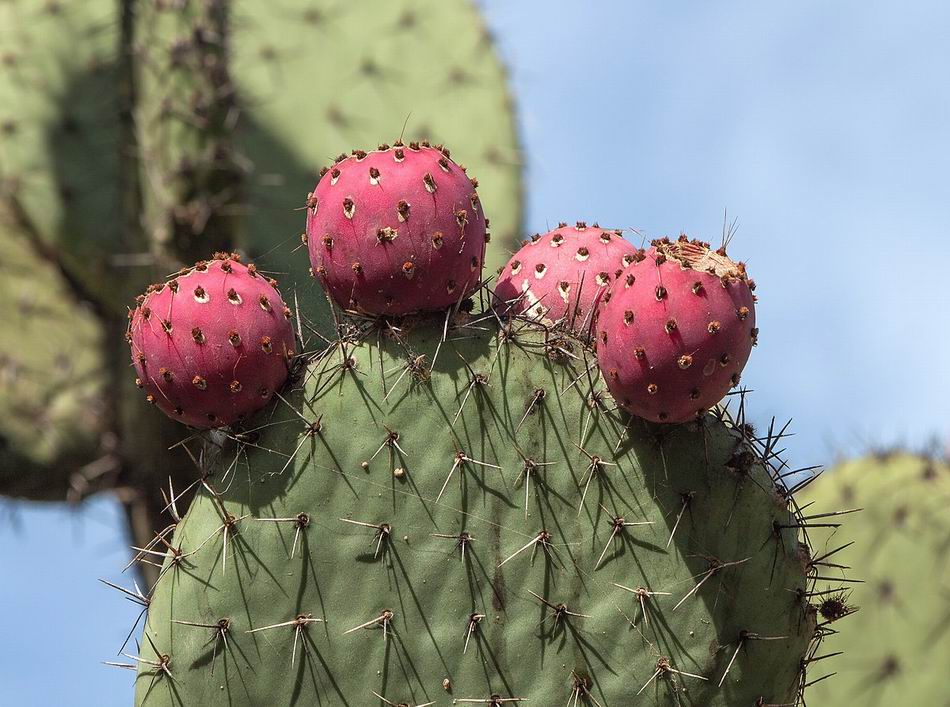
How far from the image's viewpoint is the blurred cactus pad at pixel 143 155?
2871mm

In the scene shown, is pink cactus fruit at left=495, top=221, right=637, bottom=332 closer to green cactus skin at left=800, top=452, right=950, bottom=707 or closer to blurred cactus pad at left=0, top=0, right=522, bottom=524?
blurred cactus pad at left=0, top=0, right=522, bottom=524

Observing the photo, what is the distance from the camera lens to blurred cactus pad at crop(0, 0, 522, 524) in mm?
2871

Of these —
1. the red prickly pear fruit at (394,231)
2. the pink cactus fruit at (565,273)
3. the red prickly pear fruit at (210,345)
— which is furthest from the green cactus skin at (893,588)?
the red prickly pear fruit at (210,345)

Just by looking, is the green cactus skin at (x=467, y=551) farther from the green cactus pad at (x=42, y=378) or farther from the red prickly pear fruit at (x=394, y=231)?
the green cactus pad at (x=42, y=378)

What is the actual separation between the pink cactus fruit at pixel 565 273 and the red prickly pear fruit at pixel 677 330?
0.18 metres

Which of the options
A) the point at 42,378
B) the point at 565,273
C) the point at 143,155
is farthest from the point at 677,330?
the point at 42,378

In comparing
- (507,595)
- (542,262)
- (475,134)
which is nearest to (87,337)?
(475,134)

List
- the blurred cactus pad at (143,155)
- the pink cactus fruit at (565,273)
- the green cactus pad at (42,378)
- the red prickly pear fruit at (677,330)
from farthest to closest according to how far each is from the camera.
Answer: the green cactus pad at (42,378), the blurred cactus pad at (143,155), the pink cactus fruit at (565,273), the red prickly pear fruit at (677,330)

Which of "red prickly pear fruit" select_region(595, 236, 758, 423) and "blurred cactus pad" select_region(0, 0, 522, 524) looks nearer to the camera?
"red prickly pear fruit" select_region(595, 236, 758, 423)

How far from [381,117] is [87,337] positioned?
2.97 feet

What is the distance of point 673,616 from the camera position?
1648mm

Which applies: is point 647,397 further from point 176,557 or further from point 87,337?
point 87,337

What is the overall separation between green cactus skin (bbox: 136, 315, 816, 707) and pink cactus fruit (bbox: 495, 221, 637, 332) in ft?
0.46

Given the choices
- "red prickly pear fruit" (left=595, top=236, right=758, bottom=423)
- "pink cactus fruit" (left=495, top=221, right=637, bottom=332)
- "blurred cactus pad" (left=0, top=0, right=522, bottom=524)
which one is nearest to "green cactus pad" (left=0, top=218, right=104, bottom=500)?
"blurred cactus pad" (left=0, top=0, right=522, bottom=524)
